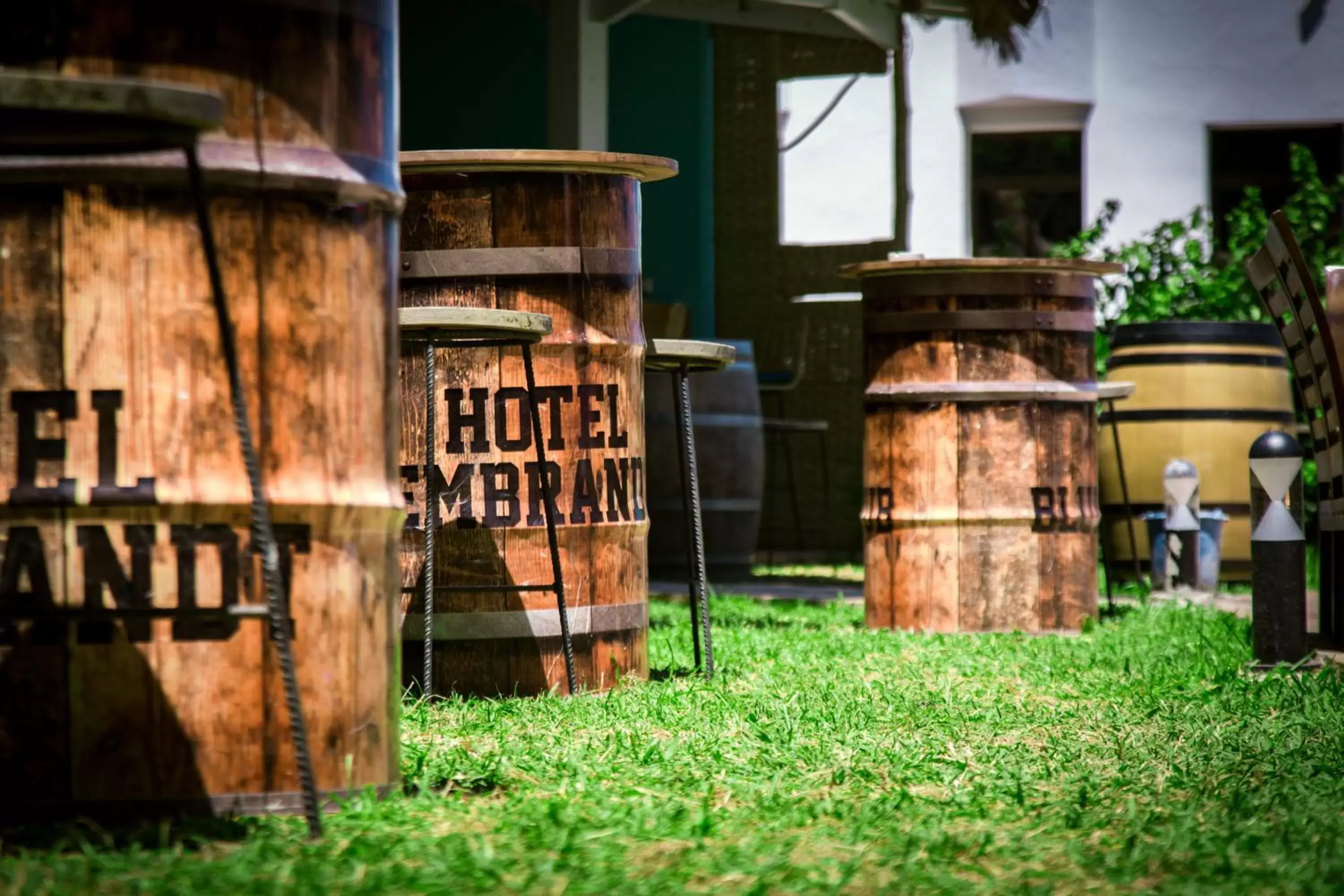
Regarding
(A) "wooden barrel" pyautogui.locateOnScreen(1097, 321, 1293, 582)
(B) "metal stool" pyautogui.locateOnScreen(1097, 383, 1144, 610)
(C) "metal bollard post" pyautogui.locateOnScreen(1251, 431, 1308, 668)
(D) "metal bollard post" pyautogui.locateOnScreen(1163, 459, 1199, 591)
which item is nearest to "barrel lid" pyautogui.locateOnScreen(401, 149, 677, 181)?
(C) "metal bollard post" pyautogui.locateOnScreen(1251, 431, 1308, 668)

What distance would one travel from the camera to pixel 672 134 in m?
12.2

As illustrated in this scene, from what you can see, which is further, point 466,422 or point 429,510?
point 466,422

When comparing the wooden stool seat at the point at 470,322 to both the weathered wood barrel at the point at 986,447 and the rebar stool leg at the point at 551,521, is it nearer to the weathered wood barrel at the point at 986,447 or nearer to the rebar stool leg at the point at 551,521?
the rebar stool leg at the point at 551,521

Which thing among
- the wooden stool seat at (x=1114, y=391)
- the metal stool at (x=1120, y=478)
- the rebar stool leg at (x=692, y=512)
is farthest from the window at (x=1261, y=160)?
the rebar stool leg at (x=692, y=512)

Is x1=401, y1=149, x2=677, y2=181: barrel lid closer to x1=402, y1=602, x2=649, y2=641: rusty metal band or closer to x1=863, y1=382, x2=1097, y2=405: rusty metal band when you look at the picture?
x1=402, y1=602, x2=649, y2=641: rusty metal band

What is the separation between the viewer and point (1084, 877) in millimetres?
2635

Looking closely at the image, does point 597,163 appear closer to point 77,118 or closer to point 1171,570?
point 77,118

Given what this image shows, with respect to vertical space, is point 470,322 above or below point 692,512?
above

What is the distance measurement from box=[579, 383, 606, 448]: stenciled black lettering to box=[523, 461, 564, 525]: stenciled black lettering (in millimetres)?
99

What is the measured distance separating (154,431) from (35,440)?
0.60 ft

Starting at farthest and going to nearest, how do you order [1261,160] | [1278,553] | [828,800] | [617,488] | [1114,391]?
[1261,160] → [1114,391] → [1278,553] → [617,488] → [828,800]

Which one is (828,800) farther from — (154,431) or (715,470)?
(715,470)

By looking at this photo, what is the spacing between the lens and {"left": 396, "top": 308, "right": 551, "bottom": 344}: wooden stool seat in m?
4.11

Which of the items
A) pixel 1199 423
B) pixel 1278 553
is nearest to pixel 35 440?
pixel 1278 553
